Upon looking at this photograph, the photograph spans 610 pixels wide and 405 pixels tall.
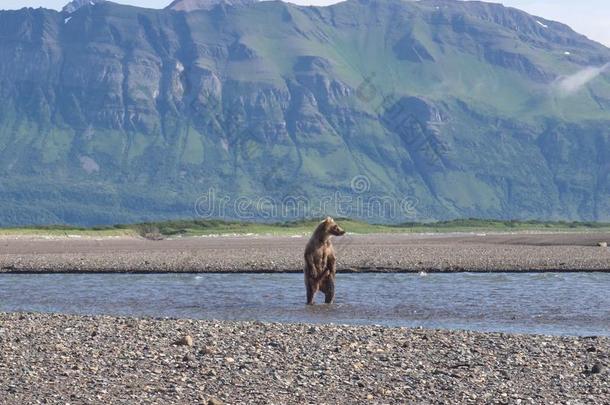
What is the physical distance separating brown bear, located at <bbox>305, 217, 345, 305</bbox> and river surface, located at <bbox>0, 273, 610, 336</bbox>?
1.45 ft

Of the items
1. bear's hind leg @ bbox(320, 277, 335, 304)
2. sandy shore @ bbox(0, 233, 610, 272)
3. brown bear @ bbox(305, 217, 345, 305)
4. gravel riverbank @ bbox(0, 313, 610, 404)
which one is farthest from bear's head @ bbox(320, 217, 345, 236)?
sandy shore @ bbox(0, 233, 610, 272)

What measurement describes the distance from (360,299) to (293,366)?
14.4 metres

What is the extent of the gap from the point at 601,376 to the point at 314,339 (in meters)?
5.58

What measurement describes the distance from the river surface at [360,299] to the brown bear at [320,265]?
1.45 feet

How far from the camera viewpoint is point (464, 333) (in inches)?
836

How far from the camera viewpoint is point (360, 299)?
104 feet

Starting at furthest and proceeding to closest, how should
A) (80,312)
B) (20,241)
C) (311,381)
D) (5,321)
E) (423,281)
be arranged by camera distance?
(20,241) < (423,281) < (80,312) < (5,321) < (311,381)

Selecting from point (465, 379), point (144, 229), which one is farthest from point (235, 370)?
point (144, 229)

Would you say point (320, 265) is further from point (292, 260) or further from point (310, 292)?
point (292, 260)

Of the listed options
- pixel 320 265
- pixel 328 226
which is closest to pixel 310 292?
pixel 320 265

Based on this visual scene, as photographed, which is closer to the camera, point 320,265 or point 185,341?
point 185,341

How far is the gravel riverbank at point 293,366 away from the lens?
15.1 metres

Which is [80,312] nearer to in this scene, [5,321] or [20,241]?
[5,321]

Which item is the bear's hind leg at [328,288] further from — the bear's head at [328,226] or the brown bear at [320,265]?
the bear's head at [328,226]
